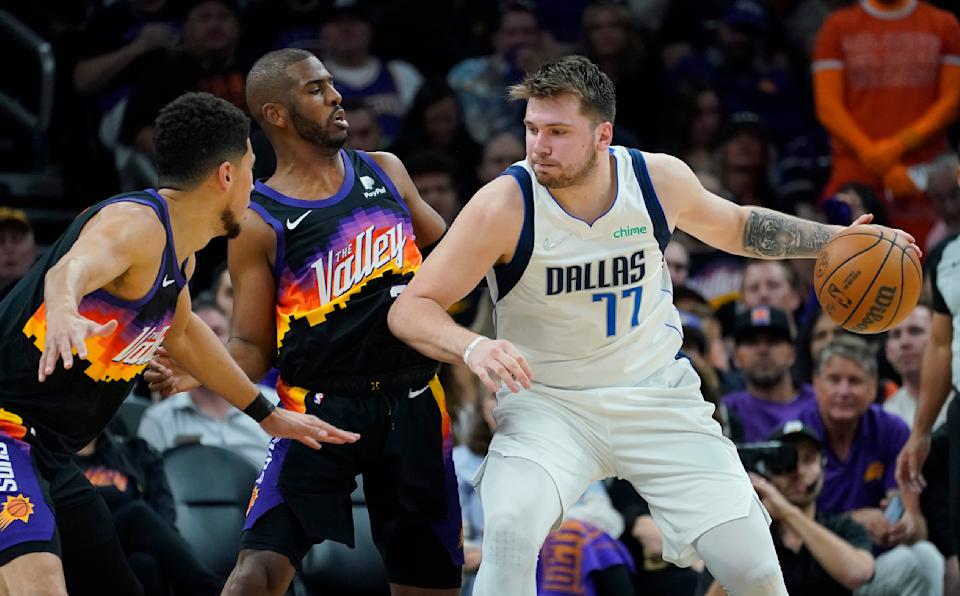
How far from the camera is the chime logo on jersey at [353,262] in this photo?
18.7ft

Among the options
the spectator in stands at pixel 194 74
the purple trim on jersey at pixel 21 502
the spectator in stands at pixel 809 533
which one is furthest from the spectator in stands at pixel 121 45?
the purple trim on jersey at pixel 21 502

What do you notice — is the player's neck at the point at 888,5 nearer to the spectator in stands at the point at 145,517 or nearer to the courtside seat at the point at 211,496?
the courtside seat at the point at 211,496

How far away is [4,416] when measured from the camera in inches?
195

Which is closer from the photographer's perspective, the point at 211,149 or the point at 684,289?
the point at 211,149

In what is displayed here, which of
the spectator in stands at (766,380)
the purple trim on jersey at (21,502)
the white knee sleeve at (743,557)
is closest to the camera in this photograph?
the purple trim on jersey at (21,502)

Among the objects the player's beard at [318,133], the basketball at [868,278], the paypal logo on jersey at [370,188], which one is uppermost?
the player's beard at [318,133]

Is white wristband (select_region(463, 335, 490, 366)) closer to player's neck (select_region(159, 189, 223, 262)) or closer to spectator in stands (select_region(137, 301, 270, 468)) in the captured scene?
player's neck (select_region(159, 189, 223, 262))

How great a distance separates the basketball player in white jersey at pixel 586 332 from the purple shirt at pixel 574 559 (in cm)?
187

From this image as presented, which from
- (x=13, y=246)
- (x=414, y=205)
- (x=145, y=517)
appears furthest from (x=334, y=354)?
(x=13, y=246)

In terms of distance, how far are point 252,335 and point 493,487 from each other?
120cm

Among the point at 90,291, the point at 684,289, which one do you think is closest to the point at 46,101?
the point at 684,289

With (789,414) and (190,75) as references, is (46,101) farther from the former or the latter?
(789,414)

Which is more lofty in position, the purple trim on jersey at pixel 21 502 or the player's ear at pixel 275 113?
the player's ear at pixel 275 113

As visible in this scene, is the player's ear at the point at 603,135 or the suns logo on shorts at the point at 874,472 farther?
the suns logo on shorts at the point at 874,472
